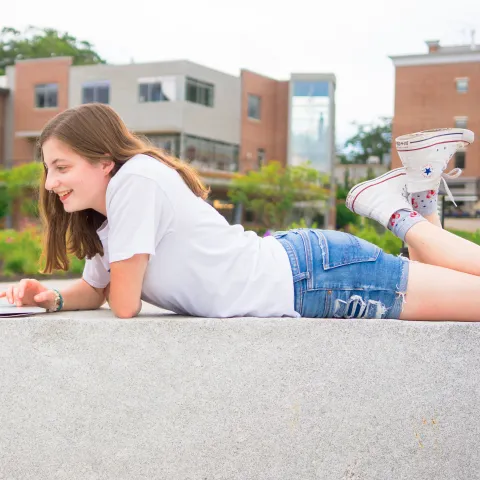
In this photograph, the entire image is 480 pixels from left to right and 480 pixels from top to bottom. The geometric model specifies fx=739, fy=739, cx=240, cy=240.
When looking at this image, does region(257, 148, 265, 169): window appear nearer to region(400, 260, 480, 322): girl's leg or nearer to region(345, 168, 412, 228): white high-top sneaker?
region(345, 168, 412, 228): white high-top sneaker

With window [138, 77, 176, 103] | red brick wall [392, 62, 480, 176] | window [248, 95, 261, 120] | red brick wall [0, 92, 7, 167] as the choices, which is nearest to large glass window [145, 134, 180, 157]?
window [138, 77, 176, 103]

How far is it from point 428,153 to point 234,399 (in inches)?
43.4

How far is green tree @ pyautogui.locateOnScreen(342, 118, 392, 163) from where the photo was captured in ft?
164

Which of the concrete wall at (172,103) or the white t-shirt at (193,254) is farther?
the concrete wall at (172,103)

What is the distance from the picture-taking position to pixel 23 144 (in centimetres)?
3281

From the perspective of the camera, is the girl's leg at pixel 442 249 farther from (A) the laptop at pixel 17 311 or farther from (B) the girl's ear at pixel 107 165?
(A) the laptop at pixel 17 311

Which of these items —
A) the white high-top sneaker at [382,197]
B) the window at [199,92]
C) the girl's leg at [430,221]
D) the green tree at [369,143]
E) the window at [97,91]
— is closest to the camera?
the girl's leg at [430,221]

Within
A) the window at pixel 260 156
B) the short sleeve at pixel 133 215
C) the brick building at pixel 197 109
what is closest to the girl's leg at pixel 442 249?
the short sleeve at pixel 133 215

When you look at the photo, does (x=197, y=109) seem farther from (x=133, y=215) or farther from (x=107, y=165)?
(x=133, y=215)

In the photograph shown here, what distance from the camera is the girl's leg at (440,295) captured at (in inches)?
78.0

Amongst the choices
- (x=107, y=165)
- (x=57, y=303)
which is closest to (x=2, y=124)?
(x=57, y=303)

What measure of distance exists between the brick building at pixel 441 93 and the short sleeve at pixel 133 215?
33.1 m

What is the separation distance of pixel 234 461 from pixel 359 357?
404 millimetres

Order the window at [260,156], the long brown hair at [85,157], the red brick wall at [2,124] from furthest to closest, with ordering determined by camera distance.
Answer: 1. the window at [260,156]
2. the red brick wall at [2,124]
3. the long brown hair at [85,157]
